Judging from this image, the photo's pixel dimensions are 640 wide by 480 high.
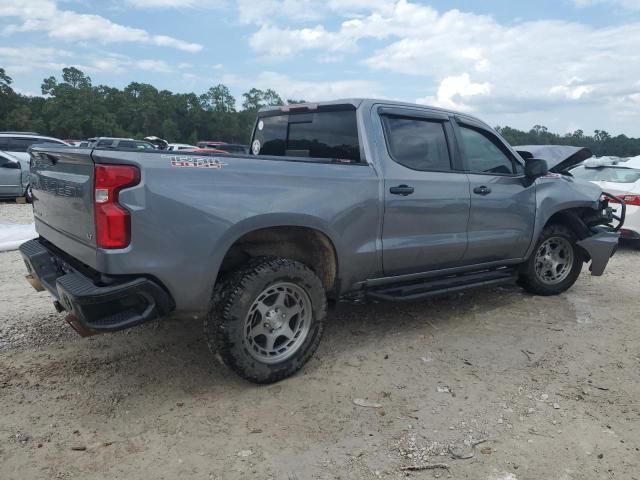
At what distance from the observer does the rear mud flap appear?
555cm

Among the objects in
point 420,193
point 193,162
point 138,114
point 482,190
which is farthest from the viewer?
point 138,114

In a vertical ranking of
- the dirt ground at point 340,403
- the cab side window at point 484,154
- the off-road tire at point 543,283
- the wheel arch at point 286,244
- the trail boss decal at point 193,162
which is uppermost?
the cab side window at point 484,154

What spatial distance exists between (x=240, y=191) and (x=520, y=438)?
218 cm

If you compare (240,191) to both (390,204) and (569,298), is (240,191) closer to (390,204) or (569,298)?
(390,204)

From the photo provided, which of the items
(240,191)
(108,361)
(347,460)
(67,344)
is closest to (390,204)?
(240,191)

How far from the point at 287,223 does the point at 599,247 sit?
12.7 ft

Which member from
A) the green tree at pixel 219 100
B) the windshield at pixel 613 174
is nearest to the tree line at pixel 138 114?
the green tree at pixel 219 100

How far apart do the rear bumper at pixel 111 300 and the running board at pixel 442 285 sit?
175 cm

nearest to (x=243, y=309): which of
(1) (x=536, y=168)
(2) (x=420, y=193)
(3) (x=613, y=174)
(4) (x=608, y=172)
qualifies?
(2) (x=420, y=193)

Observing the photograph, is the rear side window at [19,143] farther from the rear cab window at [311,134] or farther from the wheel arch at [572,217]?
the wheel arch at [572,217]

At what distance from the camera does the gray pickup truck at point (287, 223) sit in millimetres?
2855

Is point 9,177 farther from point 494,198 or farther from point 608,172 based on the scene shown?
point 608,172

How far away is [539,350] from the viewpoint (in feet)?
13.9

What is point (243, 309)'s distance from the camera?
324 cm
